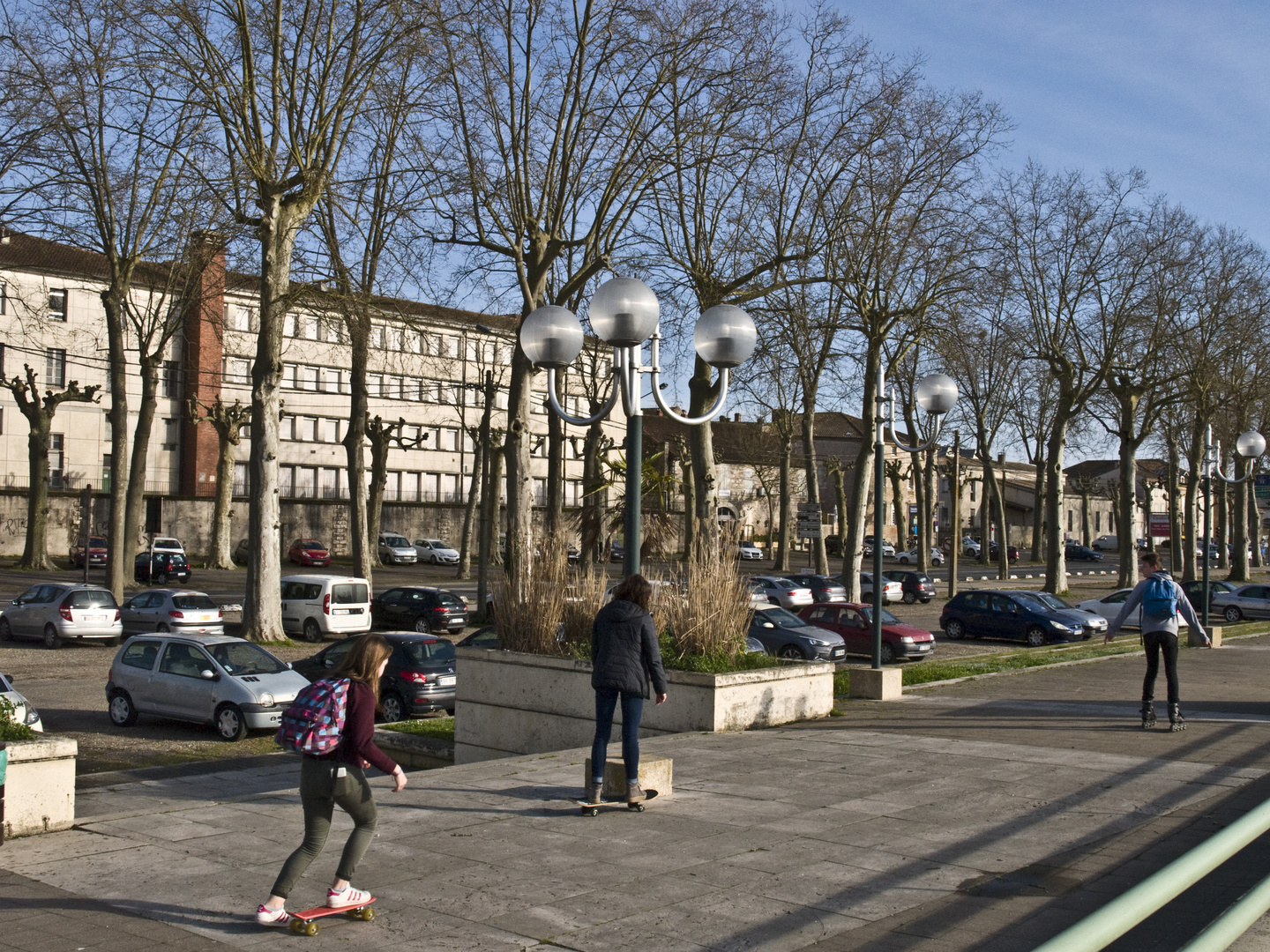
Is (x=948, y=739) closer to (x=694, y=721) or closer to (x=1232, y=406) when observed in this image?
(x=694, y=721)

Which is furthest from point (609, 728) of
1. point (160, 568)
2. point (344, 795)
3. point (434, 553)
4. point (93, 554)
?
point (434, 553)

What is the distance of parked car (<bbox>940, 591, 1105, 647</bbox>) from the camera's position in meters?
31.0

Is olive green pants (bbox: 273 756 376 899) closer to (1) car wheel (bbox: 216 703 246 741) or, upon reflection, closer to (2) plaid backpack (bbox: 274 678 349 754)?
(2) plaid backpack (bbox: 274 678 349 754)

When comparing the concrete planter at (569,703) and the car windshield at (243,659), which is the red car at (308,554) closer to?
the car windshield at (243,659)

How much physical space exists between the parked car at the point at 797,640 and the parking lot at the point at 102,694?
122 centimetres

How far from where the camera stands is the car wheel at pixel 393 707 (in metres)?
17.6

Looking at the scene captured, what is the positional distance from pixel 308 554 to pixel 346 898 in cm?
5468

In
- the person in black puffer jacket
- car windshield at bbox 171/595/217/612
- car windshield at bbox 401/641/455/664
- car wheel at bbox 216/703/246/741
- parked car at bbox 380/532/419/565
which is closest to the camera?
the person in black puffer jacket

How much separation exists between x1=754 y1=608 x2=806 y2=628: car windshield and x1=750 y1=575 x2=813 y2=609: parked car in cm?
1345

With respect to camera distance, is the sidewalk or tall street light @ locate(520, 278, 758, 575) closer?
the sidewalk

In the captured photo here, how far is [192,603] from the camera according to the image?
100.0ft

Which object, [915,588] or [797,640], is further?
[915,588]

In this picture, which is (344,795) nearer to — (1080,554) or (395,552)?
(395,552)

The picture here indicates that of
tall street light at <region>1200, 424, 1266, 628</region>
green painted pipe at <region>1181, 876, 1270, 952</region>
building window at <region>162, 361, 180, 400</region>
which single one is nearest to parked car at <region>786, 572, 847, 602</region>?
tall street light at <region>1200, 424, 1266, 628</region>
